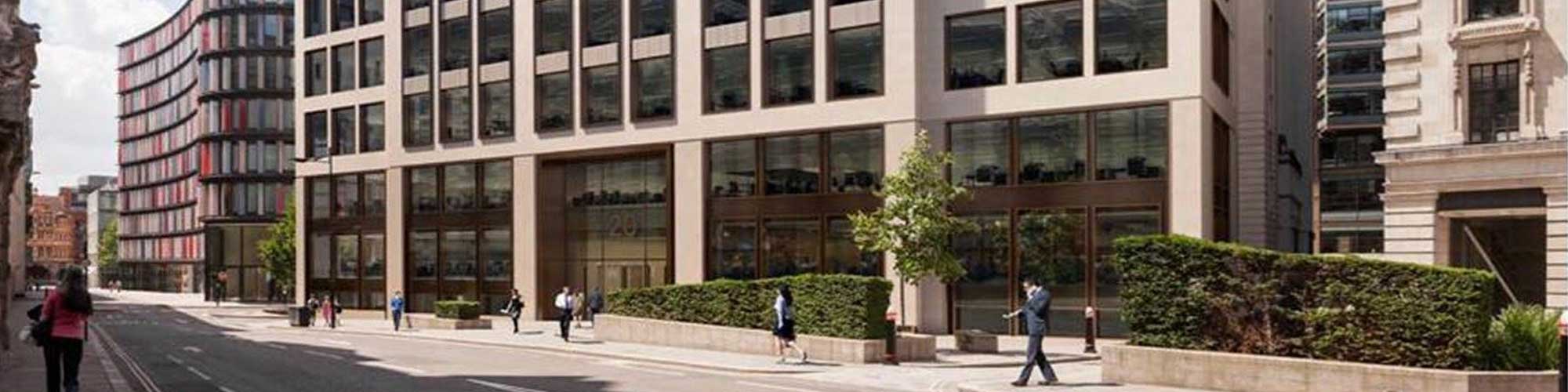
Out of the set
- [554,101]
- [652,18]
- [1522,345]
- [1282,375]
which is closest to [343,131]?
[554,101]

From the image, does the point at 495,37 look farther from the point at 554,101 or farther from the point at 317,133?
the point at 317,133

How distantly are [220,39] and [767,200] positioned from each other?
77.5m

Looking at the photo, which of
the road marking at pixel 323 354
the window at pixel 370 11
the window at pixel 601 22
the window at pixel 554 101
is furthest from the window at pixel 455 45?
the road marking at pixel 323 354

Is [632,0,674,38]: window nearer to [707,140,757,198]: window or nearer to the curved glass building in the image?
[707,140,757,198]: window

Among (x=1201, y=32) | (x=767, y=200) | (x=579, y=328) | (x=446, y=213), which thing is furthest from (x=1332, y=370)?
(x=446, y=213)

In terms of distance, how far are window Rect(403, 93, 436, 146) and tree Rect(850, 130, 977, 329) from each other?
30.5 m

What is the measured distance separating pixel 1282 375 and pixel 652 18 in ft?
110

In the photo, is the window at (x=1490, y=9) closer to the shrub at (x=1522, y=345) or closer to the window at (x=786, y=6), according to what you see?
the shrub at (x=1522, y=345)

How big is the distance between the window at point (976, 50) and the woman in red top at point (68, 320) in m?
29.8

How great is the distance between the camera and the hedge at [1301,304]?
718 inches

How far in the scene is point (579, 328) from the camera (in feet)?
154

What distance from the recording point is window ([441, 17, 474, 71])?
57375 millimetres

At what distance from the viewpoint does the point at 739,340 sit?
31547 mm

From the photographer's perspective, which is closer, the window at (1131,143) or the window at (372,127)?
the window at (1131,143)
